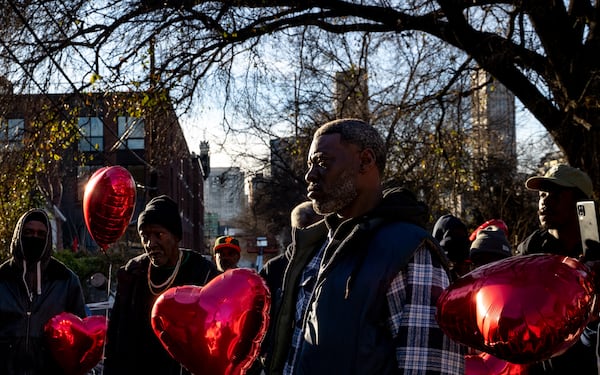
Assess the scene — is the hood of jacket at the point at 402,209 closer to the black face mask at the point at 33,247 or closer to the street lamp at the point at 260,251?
the black face mask at the point at 33,247

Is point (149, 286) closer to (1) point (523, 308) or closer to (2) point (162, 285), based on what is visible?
(2) point (162, 285)

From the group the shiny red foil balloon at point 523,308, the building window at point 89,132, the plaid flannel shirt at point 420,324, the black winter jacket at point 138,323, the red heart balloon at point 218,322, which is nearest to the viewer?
the shiny red foil balloon at point 523,308

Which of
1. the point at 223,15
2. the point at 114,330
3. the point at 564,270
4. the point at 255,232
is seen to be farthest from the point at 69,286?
the point at 255,232

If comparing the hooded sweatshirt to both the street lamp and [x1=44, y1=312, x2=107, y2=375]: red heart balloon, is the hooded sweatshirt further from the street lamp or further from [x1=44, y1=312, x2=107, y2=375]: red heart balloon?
the street lamp

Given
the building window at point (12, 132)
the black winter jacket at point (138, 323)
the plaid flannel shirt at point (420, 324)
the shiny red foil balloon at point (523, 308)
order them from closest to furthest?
the shiny red foil balloon at point (523, 308) → the plaid flannel shirt at point (420, 324) → the black winter jacket at point (138, 323) → the building window at point (12, 132)

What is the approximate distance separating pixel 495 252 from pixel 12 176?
6.70 meters

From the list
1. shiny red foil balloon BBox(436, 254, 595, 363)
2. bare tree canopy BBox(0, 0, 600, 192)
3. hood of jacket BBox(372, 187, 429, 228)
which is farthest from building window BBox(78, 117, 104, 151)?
shiny red foil balloon BBox(436, 254, 595, 363)

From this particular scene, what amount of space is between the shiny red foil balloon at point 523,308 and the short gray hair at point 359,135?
2.20 ft

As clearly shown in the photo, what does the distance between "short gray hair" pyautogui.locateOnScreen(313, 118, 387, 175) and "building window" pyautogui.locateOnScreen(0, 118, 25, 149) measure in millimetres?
7826

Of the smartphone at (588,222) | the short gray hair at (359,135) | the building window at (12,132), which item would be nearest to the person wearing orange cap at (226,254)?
the building window at (12,132)

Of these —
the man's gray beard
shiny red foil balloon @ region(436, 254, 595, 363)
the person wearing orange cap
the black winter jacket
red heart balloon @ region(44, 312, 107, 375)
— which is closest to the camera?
shiny red foil balloon @ region(436, 254, 595, 363)

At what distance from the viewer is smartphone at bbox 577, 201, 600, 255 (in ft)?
10.1

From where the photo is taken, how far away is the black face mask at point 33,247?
18.0 ft

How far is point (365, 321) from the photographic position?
235 centimetres
